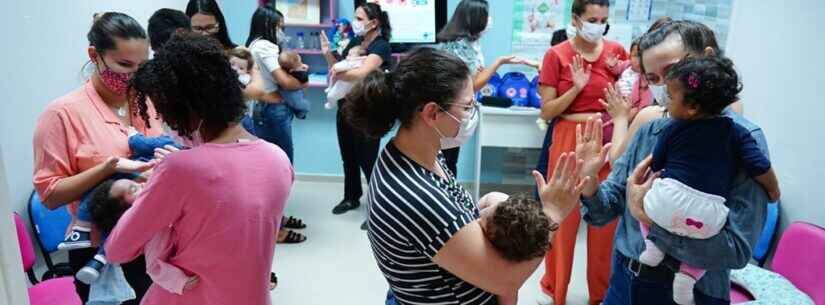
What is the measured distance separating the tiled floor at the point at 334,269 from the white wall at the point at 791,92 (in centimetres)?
121

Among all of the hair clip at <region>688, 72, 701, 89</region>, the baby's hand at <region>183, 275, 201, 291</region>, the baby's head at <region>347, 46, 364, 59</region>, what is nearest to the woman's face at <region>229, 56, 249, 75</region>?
the baby's head at <region>347, 46, 364, 59</region>

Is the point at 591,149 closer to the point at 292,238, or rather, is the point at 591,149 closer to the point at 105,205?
the point at 105,205

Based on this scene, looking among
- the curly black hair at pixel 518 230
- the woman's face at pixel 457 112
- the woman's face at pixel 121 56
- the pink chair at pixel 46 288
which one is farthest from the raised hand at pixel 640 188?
the pink chair at pixel 46 288

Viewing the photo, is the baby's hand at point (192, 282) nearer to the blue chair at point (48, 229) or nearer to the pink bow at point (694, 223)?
the pink bow at point (694, 223)

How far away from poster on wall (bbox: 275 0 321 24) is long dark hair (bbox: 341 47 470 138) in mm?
3349

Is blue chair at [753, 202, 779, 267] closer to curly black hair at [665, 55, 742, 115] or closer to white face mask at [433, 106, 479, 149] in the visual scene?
curly black hair at [665, 55, 742, 115]

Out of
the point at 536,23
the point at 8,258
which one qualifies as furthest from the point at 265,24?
the point at 8,258

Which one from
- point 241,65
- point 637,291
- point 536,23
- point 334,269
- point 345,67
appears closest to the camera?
point 637,291

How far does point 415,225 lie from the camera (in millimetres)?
1055

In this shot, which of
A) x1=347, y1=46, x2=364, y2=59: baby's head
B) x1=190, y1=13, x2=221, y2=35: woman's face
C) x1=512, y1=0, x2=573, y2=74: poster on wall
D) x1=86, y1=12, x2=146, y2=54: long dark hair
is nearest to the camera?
x1=86, y1=12, x2=146, y2=54: long dark hair

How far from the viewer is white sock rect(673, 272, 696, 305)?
1377 millimetres

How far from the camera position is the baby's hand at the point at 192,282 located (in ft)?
4.14

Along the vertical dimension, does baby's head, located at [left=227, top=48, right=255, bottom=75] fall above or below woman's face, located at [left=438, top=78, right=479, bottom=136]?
below

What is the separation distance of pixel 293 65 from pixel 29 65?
1.36m
